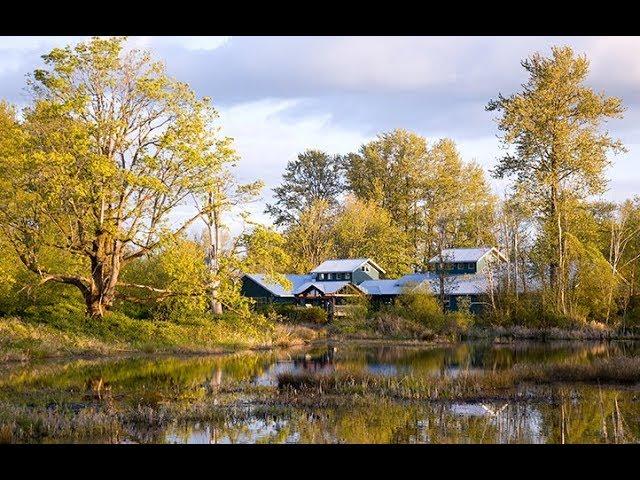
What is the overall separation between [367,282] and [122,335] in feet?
122

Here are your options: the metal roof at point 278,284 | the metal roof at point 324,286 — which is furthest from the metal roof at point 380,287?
the metal roof at point 278,284

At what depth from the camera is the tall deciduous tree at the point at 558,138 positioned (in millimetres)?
51469

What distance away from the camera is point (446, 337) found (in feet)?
153

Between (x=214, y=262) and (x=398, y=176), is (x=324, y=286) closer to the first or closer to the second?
(x=398, y=176)

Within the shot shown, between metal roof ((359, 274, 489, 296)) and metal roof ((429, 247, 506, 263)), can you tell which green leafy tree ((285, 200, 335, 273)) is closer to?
metal roof ((359, 274, 489, 296))

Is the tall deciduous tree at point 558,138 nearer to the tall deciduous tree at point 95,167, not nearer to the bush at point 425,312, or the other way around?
the bush at point 425,312

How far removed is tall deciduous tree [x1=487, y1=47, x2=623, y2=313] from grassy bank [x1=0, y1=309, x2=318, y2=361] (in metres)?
20.1

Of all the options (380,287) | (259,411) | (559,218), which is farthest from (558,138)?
(259,411)

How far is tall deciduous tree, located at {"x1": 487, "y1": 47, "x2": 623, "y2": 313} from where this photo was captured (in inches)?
2026

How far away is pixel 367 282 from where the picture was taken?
71000 millimetres

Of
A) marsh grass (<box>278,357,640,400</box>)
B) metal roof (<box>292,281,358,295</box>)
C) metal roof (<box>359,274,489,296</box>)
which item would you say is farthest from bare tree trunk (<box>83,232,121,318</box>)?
metal roof (<box>292,281,358,295</box>)
